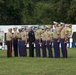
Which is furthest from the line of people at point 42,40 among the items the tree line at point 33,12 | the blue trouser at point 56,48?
the tree line at point 33,12

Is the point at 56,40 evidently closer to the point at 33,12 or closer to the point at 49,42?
the point at 49,42

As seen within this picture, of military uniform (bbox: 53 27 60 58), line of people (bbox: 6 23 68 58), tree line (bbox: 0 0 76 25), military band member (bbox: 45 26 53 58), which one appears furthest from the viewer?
tree line (bbox: 0 0 76 25)

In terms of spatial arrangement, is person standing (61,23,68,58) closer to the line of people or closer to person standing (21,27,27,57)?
the line of people

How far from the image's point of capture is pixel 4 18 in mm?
49375

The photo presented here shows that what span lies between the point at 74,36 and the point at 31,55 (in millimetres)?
14855

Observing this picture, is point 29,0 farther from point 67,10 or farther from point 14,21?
point 67,10

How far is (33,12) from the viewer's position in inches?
2127

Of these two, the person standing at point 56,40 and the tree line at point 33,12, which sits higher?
the tree line at point 33,12

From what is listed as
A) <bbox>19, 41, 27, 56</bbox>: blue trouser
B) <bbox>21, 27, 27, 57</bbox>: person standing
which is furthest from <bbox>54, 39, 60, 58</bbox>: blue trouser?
<bbox>19, 41, 27, 56</bbox>: blue trouser

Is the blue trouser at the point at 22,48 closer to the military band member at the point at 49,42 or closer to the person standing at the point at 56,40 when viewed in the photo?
the military band member at the point at 49,42

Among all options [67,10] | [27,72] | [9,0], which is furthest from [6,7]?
[27,72]

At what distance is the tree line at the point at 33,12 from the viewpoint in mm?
49438

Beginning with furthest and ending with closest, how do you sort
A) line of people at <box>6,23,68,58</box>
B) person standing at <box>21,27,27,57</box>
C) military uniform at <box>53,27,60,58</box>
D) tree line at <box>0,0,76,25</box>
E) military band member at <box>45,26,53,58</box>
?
tree line at <box>0,0,76,25</box>
person standing at <box>21,27,27,57</box>
military band member at <box>45,26,53,58</box>
military uniform at <box>53,27,60,58</box>
line of people at <box>6,23,68,58</box>

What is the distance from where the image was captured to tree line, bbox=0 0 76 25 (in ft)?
162
